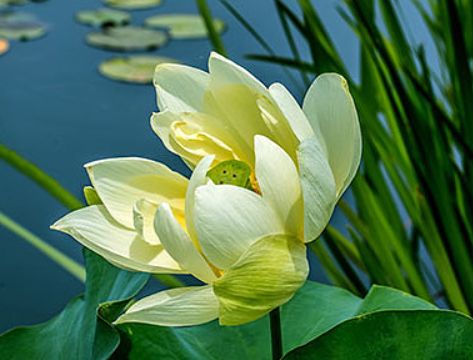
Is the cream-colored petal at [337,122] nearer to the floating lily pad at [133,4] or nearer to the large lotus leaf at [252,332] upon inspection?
the large lotus leaf at [252,332]

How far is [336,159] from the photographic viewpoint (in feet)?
1.34

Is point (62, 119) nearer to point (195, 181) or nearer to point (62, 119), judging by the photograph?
point (62, 119)

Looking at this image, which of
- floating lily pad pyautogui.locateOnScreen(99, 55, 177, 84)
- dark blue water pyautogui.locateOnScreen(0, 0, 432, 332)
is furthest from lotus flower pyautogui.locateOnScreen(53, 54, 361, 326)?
floating lily pad pyautogui.locateOnScreen(99, 55, 177, 84)

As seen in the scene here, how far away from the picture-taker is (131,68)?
2.12 meters

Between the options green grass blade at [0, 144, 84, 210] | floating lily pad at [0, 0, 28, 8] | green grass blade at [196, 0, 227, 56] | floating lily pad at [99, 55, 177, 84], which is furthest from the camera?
floating lily pad at [0, 0, 28, 8]

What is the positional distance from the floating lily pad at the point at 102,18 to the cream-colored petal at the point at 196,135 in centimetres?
201

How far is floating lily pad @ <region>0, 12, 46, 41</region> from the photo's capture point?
2240 mm

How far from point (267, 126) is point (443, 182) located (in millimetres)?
516

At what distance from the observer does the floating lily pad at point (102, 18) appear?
2369 millimetres

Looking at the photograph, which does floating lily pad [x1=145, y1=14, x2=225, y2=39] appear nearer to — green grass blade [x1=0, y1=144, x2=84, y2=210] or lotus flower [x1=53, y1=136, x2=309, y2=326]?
green grass blade [x1=0, y1=144, x2=84, y2=210]

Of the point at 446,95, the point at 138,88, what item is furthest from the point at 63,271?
the point at 446,95

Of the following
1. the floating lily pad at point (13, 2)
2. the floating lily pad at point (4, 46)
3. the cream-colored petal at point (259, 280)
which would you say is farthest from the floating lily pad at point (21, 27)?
the cream-colored petal at point (259, 280)

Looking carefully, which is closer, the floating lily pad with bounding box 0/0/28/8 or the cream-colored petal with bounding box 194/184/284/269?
the cream-colored petal with bounding box 194/184/284/269

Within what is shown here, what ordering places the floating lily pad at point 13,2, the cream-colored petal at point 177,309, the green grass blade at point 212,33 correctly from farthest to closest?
the floating lily pad at point 13,2 < the green grass blade at point 212,33 < the cream-colored petal at point 177,309
